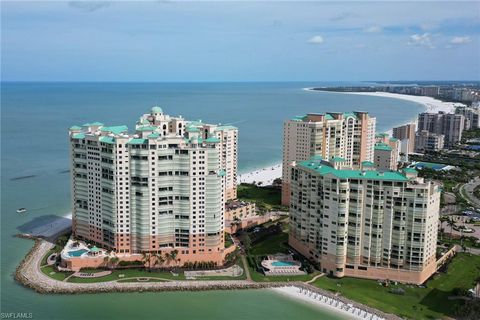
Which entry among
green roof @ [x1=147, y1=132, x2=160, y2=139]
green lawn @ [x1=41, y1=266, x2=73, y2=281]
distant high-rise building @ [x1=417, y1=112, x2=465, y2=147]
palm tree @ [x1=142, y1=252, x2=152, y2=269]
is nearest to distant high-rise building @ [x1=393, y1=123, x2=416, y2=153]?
distant high-rise building @ [x1=417, y1=112, x2=465, y2=147]

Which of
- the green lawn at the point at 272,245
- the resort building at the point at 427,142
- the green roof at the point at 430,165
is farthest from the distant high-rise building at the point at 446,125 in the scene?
the green lawn at the point at 272,245

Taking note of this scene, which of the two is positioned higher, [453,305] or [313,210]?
[313,210]

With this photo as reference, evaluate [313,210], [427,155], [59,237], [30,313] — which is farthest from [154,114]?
[427,155]

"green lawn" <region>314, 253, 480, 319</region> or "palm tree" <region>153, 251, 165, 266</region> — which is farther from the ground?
"palm tree" <region>153, 251, 165, 266</region>

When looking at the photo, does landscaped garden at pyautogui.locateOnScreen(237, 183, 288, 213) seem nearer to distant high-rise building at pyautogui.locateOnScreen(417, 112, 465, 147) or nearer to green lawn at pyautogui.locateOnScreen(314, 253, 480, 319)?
green lawn at pyautogui.locateOnScreen(314, 253, 480, 319)

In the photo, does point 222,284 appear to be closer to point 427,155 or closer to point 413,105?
point 427,155

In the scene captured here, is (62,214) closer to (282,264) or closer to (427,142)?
(282,264)
